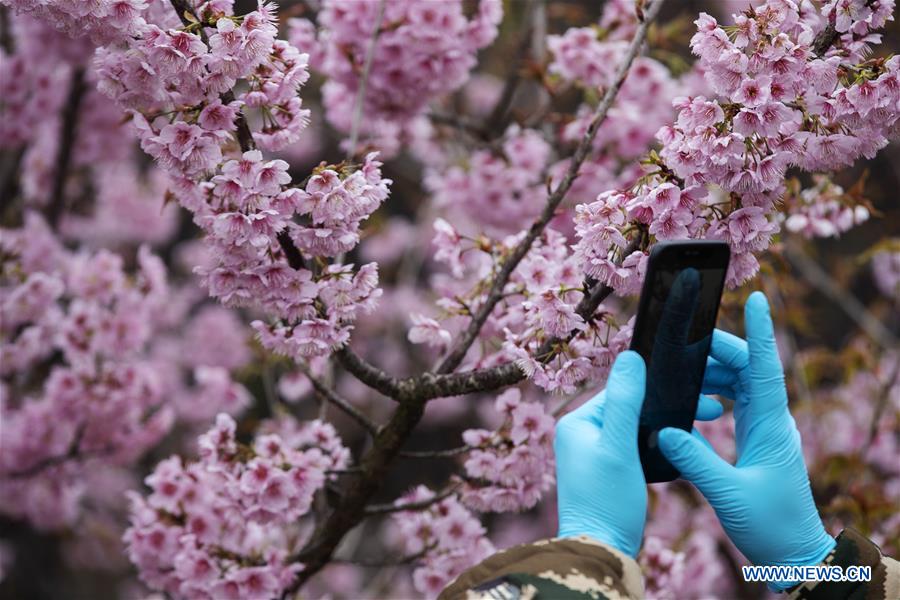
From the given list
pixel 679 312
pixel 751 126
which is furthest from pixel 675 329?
pixel 751 126

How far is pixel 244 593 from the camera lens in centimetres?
243

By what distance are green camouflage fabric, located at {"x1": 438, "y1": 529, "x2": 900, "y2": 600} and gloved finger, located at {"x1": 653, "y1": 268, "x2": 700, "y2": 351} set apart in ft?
1.28

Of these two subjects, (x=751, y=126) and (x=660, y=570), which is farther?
(x=660, y=570)

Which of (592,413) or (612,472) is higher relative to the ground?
(592,413)

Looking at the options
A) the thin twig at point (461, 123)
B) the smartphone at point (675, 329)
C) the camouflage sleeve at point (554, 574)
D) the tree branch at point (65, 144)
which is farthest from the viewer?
the tree branch at point (65, 144)

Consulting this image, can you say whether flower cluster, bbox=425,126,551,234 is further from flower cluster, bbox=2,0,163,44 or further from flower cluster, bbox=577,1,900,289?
flower cluster, bbox=2,0,163,44

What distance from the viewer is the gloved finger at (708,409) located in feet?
5.97

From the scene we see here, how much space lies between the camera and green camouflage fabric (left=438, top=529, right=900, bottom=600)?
1.47 m

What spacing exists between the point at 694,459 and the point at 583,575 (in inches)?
13.1

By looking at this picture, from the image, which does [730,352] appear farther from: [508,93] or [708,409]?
[508,93]

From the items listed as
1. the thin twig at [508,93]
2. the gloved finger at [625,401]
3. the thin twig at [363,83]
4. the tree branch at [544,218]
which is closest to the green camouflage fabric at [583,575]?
the gloved finger at [625,401]

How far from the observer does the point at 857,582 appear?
169cm

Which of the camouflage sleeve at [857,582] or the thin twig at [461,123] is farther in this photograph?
the thin twig at [461,123]

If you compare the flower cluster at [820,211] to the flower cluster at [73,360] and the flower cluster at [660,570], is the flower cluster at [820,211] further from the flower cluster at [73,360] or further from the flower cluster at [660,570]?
the flower cluster at [73,360]
